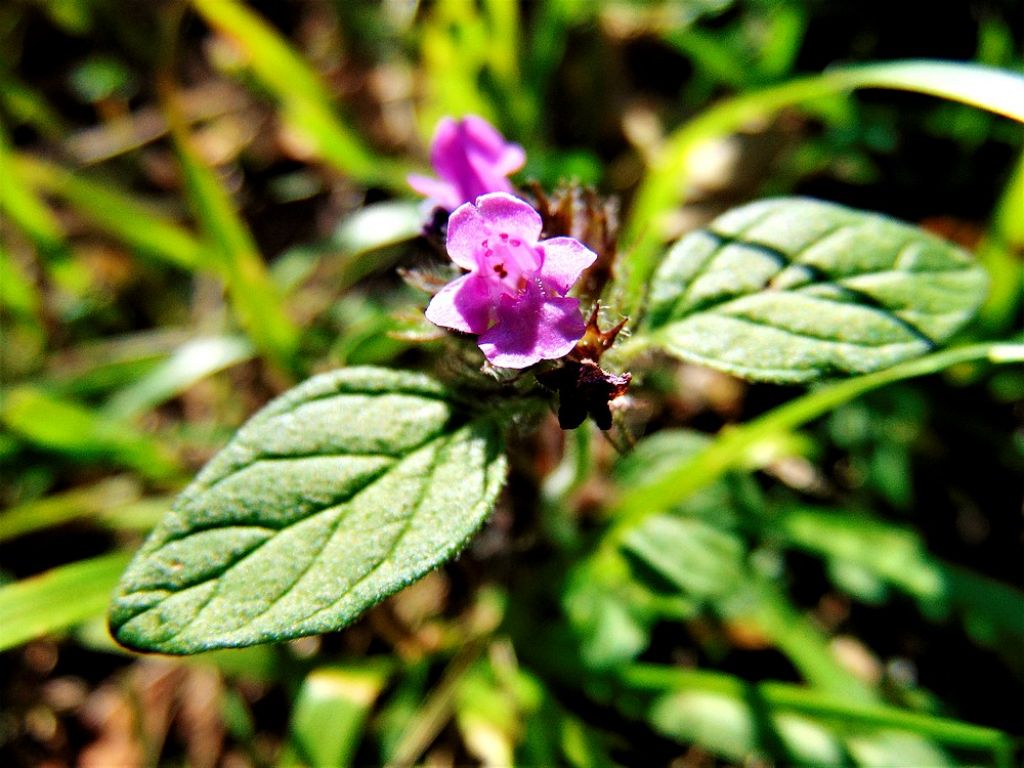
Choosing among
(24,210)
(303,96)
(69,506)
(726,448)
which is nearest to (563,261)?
(726,448)

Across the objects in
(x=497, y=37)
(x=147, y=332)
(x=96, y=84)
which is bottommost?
(x=147, y=332)

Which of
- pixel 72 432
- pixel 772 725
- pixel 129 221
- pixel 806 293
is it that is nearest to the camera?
pixel 806 293

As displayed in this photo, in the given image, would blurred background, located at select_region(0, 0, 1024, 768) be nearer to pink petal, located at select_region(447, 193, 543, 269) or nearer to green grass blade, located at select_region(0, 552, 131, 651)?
green grass blade, located at select_region(0, 552, 131, 651)

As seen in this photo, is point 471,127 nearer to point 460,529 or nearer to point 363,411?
point 363,411

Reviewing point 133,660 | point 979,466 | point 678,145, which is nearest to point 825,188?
point 678,145

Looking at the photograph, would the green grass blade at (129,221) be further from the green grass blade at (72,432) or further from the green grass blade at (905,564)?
the green grass blade at (905,564)

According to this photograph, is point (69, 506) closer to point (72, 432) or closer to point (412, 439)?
point (72, 432)
